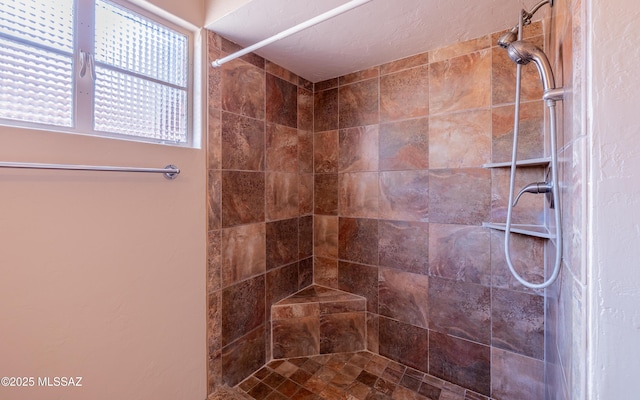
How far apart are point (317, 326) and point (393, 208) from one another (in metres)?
1.01

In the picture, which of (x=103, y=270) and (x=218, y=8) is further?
(x=218, y=8)

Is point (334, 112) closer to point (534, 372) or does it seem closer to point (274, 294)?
point (274, 294)

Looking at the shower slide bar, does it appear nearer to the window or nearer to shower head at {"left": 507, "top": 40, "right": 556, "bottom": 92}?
the window

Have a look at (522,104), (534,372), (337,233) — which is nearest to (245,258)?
(337,233)

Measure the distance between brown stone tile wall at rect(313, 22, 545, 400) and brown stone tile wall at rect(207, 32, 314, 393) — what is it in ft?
0.84

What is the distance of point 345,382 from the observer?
62.1 inches

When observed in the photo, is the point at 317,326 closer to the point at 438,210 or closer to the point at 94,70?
the point at 438,210

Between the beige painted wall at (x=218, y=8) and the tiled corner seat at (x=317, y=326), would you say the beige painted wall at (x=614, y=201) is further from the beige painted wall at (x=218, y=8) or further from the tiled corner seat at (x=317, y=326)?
the tiled corner seat at (x=317, y=326)

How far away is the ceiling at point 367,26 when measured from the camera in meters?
1.25

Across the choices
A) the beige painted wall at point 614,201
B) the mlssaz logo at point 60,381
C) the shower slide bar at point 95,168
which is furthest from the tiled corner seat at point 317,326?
the beige painted wall at point 614,201

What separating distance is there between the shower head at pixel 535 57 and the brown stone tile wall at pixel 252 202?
137cm

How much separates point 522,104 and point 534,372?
1400 mm

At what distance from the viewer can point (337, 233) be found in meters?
2.06

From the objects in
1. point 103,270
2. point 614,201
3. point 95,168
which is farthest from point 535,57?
point 103,270
